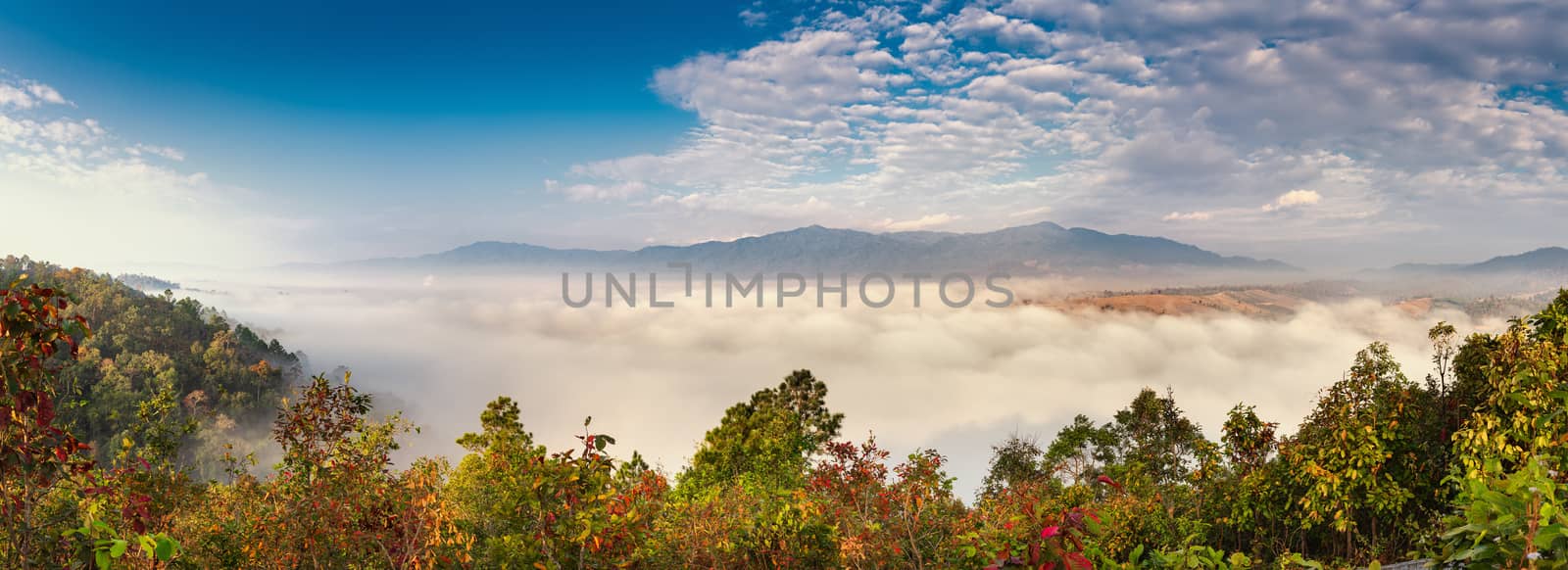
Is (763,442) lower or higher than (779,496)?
lower

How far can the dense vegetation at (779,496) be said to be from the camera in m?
2.52

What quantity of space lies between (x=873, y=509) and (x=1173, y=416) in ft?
71.6

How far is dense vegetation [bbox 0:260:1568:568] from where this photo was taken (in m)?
2.52

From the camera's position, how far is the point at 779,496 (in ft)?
19.0

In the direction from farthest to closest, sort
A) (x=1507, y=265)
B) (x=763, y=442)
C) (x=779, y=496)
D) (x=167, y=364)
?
(x=1507, y=265) → (x=167, y=364) → (x=763, y=442) → (x=779, y=496)

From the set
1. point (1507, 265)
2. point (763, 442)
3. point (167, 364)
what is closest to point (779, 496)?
point (763, 442)

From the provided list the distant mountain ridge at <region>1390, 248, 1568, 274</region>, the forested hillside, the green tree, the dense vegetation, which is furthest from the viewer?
the distant mountain ridge at <region>1390, 248, 1568, 274</region>

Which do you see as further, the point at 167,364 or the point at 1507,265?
the point at 1507,265

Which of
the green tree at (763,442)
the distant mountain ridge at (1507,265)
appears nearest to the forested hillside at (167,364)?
the green tree at (763,442)

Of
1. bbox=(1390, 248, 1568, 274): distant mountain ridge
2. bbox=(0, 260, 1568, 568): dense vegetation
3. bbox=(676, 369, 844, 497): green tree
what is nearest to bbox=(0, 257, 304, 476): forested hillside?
bbox=(676, 369, 844, 497): green tree

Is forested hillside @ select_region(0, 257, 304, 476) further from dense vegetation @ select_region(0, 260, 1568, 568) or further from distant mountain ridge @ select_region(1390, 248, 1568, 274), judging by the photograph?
distant mountain ridge @ select_region(1390, 248, 1568, 274)

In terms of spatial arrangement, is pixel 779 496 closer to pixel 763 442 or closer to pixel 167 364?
pixel 763 442

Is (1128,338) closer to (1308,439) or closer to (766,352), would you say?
(766,352)

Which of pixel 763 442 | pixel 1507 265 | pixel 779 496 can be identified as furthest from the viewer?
pixel 1507 265
